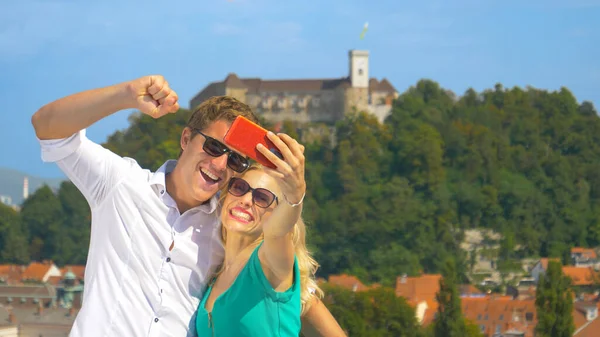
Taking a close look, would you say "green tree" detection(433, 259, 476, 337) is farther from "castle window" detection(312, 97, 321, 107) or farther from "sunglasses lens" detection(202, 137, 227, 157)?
"castle window" detection(312, 97, 321, 107)

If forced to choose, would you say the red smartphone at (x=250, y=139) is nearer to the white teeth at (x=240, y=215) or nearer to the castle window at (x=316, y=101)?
the white teeth at (x=240, y=215)

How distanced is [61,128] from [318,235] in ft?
196

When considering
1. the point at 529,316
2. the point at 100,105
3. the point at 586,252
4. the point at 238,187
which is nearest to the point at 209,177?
the point at 238,187

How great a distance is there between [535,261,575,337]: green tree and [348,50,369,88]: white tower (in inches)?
1638

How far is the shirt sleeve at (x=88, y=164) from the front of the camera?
10.5 ft

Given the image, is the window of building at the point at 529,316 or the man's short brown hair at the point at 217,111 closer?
the man's short brown hair at the point at 217,111

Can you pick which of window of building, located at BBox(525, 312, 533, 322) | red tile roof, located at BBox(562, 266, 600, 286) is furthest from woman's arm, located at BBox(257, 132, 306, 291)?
red tile roof, located at BBox(562, 266, 600, 286)

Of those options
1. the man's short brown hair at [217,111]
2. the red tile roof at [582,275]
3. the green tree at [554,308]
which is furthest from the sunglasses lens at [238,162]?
the red tile roof at [582,275]

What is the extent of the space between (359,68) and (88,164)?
74.7m

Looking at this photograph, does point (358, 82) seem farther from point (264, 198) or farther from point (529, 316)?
point (264, 198)

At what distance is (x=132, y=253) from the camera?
3279 mm

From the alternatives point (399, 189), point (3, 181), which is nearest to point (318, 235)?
point (399, 189)

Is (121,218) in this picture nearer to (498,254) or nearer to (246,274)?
(246,274)

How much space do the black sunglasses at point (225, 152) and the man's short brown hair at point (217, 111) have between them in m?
0.08
